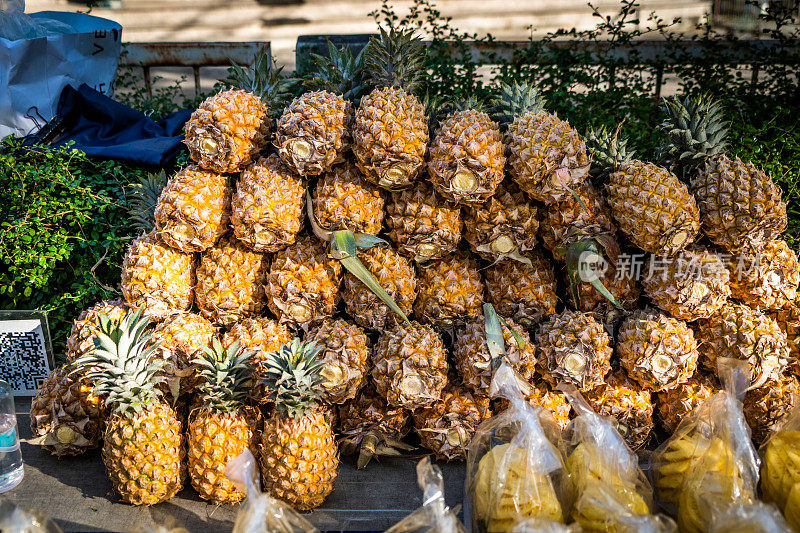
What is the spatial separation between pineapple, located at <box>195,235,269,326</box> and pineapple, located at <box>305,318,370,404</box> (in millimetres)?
350

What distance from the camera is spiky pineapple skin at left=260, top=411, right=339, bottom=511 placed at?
2338mm

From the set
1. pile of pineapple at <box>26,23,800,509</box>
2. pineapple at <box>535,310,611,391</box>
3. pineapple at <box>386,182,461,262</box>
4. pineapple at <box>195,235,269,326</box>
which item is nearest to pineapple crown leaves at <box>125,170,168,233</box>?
pile of pineapple at <box>26,23,800,509</box>

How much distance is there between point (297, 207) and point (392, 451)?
120 centimetres

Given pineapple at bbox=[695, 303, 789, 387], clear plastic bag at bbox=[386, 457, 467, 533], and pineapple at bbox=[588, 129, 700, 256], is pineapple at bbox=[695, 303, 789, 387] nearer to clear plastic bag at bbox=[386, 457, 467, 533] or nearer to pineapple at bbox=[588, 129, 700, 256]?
pineapple at bbox=[588, 129, 700, 256]

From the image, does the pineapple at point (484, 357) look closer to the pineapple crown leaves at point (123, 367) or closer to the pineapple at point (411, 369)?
the pineapple at point (411, 369)

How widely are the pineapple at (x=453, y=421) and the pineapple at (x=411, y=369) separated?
8 centimetres

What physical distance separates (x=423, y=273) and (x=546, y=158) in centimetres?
76

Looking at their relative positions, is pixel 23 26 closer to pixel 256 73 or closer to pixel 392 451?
pixel 256 73

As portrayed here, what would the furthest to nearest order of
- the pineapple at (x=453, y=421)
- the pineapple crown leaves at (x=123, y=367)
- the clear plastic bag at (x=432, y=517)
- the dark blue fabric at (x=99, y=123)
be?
the dark blue fabric at (x=99, y=123) < the pineapple at (x=453, y=421) < the pineapple crown leaves at (x=123, y=367) < the clear plastic bag at (x=432, y=517)

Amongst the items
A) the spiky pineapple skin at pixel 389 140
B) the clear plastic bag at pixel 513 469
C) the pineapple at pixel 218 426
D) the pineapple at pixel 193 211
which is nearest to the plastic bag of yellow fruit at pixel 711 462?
the clear plastic bag at pixel 513 469

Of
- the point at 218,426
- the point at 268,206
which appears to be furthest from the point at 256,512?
the point at 268,206

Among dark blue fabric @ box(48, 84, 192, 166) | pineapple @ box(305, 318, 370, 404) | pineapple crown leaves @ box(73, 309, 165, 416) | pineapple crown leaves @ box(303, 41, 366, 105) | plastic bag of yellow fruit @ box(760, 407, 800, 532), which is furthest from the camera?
dark blue fabric @ box(48, 84, 192, 166)

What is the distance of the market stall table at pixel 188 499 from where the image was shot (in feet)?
A: 7.86

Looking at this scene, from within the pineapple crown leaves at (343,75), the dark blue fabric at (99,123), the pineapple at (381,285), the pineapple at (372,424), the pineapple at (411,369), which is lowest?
the pineapple at (372,424)
